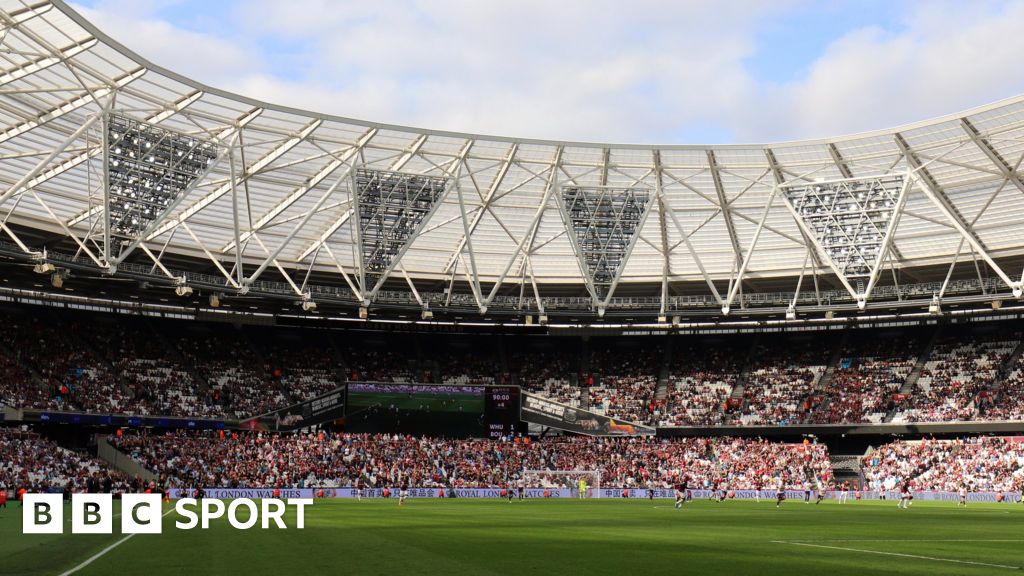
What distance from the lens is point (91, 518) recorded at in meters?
32.8

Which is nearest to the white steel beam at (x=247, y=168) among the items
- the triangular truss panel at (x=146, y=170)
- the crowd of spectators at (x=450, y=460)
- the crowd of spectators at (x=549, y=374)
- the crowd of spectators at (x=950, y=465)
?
the triangular truss panel at (x=146, y=170)

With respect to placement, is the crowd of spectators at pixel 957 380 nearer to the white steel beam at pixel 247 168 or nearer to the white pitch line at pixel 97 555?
the white steel beam at pixel 247 168

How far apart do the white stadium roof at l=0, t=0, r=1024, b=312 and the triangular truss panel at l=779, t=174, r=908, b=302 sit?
0.50m

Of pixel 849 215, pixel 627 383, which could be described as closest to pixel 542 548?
pixel 849 215

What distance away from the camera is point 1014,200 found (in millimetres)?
52844

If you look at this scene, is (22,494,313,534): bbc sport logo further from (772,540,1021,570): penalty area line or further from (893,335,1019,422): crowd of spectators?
(893,335,1019,422): crowd of spectators

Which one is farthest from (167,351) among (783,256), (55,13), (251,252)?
(783,256)

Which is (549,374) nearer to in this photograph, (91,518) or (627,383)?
(627,383)

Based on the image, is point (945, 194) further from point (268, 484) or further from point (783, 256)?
point (268, 484)

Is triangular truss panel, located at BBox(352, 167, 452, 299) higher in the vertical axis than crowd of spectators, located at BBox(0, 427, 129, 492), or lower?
higher

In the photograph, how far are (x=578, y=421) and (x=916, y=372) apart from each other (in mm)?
25065

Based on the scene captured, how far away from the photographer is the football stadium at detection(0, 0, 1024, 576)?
144ft

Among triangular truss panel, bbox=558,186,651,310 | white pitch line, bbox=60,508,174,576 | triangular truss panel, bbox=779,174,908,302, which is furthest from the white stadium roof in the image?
white pitch line, bbox=60,508,174,576

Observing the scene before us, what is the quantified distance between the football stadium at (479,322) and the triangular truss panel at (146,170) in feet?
0.53
